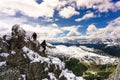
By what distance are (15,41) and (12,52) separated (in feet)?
12.6

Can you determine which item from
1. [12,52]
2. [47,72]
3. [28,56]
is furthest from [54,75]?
[12,52]

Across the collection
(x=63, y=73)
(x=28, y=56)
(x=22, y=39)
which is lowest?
(x=63, y=73)

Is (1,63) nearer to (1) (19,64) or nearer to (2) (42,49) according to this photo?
(1) (19,64)

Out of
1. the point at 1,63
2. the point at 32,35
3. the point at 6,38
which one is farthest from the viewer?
the point at 32,35

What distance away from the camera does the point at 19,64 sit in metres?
69.9

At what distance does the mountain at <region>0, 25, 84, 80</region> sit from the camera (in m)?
67.8

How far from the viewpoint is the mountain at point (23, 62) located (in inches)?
2670

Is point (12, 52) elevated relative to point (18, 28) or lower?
lower

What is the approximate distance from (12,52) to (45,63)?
972 centimetres

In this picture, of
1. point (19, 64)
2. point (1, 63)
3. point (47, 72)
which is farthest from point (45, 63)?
point (1, 63)

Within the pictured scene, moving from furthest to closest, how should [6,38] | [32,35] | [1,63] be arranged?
1. [32,35]
2. [6,38]
3. [1,63]

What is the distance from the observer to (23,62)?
231ft

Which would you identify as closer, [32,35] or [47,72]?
[47,72]

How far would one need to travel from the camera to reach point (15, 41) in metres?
72.3
